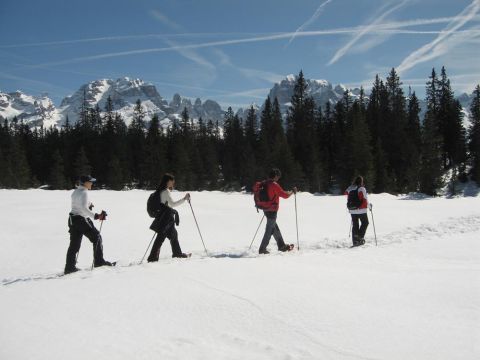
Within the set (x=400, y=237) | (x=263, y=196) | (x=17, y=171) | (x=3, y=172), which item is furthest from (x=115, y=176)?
(x=263, y=196)

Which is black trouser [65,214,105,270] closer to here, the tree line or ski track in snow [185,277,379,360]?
ski track in snow [185,277,379,360]

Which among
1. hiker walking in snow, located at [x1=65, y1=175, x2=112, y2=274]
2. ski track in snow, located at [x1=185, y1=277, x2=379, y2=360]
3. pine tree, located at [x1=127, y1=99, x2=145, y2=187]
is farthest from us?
pine tree, located at [x1=127, y1=99, x2=145, y2=187]

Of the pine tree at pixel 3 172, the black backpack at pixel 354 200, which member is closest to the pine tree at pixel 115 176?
the pine tree at pixel 3 172

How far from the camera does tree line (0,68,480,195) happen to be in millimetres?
47906

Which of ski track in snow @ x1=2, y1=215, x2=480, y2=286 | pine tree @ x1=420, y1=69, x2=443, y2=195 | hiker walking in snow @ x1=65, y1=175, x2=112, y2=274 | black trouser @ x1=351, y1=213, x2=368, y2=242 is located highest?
pine tree @ x1=420, y1=69, x2=443, y2=195

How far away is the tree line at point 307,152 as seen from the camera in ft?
157

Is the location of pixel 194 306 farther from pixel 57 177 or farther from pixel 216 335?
pixel 57 177

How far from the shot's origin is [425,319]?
481cm

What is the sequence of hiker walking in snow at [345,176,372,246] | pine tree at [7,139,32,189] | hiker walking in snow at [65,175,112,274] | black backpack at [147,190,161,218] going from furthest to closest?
1. pine tree at [7,139,32,189]
2. hiker walking in snow at [345,176,372,246]
3. black backpack at [147,190,161,218]
4. hiker walking in snow at [65,175,112,274]

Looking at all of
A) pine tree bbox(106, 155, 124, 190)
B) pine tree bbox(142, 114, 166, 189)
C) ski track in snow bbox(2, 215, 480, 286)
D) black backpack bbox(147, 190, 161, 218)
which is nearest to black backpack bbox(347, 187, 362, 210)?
ski track in snow bbox(2, 215, 480, 286)

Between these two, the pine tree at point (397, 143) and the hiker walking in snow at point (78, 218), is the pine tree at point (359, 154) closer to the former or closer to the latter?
the pine tree at point (397, 143)

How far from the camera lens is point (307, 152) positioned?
5509cm

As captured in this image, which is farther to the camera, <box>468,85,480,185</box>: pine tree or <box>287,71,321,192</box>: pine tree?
<box>287,71,321,192</box>: pine tree

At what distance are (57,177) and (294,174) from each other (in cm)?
3579
